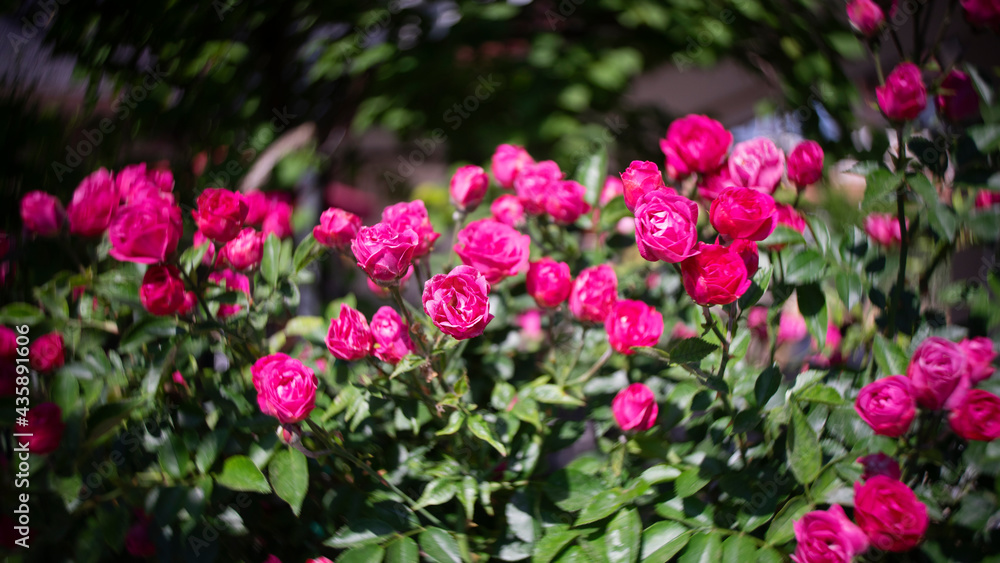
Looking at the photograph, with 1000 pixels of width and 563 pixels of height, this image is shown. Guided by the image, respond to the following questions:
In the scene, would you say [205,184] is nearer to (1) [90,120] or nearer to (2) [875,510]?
(1) [90,120]

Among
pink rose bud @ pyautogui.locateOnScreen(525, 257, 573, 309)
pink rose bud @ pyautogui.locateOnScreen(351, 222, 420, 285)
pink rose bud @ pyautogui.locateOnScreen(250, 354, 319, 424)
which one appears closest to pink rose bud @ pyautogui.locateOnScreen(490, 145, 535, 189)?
pink rose bud @ pyautogui.locateOnScreen(525, 257, 573, 309)

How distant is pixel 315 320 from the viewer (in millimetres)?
824

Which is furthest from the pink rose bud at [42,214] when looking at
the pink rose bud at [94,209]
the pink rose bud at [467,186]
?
the pink rose bud at [467,186]

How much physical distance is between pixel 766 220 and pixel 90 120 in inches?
46.9

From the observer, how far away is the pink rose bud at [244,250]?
68 cm

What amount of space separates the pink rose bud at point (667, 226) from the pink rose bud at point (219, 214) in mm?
465

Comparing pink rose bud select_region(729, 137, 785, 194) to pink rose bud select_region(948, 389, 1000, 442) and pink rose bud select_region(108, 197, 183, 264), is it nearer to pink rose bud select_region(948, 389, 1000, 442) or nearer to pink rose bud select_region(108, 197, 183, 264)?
pink rose bud select_region(948, 389, 1000, 442)

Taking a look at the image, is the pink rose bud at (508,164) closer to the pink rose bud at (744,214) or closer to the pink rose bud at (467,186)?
the pink rose bud at (467,186)

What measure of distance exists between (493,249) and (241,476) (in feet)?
1.26

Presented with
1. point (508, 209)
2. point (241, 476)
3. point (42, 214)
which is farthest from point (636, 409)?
point (42, 214)

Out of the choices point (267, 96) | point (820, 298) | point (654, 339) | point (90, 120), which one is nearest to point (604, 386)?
point (654, 339)

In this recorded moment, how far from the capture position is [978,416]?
53 cm

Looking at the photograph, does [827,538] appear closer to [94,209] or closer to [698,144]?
[698,144]

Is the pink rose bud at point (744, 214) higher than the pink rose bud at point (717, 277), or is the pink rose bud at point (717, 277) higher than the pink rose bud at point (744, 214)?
the pink rose bud at point (744, 214)
